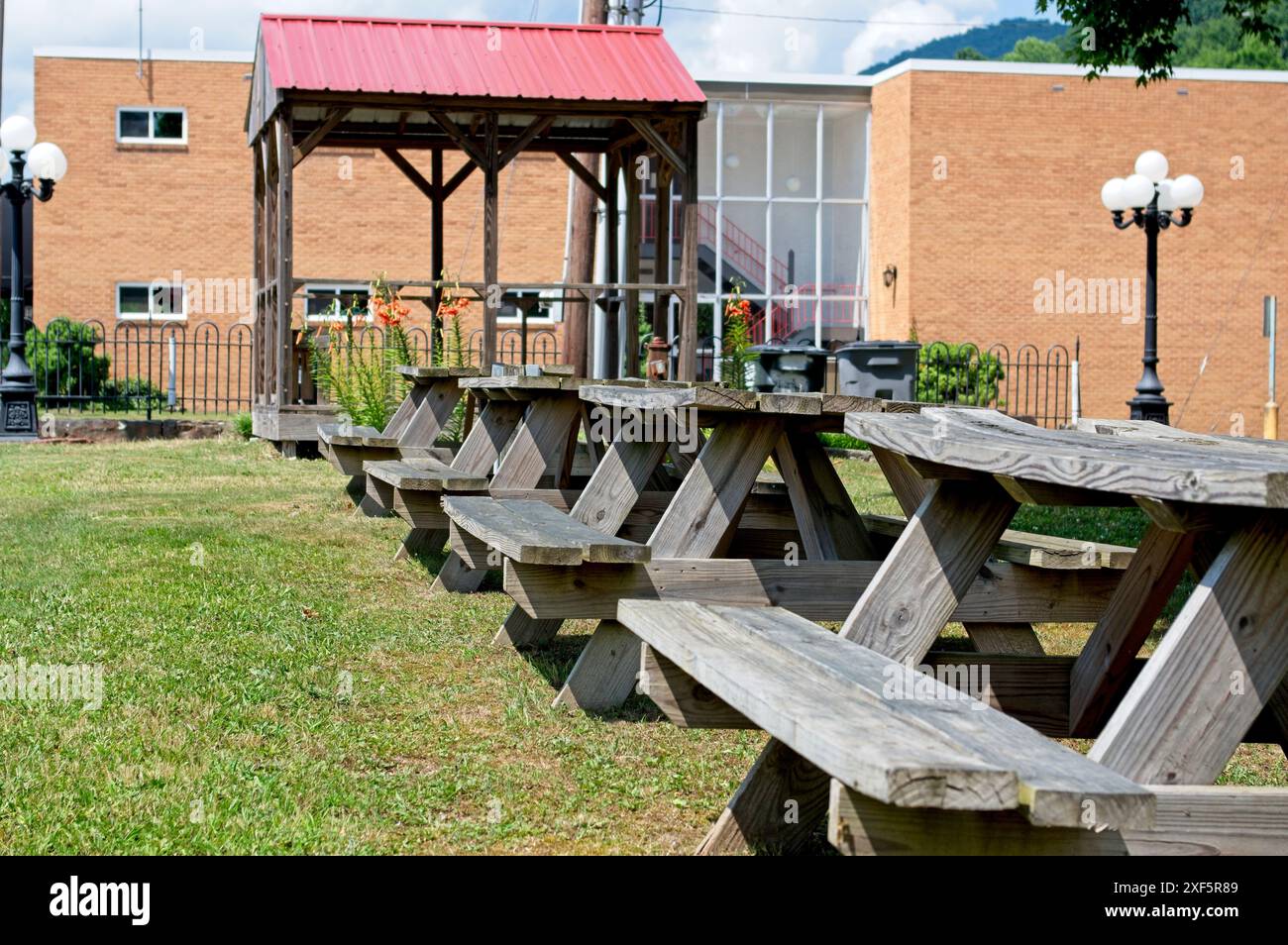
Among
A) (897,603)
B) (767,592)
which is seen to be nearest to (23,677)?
(767,592)

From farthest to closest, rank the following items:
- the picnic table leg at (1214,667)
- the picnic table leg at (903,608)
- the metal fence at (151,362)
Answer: the metal fence at (151,362), the picnic table leg at (903,608), the picnic table leg at (1214,667)

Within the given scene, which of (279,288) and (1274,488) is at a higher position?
(279,288)

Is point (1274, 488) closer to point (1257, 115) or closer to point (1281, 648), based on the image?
point (1281, 648)

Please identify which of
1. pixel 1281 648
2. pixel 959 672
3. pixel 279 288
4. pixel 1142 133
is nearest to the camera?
pixel 1281 648

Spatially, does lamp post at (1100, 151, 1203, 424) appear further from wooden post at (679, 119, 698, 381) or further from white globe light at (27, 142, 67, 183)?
white globe light at (27, 142, 67, 183)

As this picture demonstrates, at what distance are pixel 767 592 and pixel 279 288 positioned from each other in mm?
8615

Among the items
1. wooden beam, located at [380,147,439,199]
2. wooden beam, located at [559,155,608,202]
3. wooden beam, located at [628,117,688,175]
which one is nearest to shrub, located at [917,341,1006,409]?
wooden beam, located at [559,155,608,202]

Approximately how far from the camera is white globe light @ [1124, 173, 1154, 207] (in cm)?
1611

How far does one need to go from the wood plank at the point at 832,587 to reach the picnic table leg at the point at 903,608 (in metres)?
1.53

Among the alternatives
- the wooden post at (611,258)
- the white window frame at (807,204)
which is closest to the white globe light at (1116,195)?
the wooden post at (611,258)

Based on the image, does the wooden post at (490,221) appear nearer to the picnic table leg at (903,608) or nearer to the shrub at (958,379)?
the picnic table leg at (903,608)

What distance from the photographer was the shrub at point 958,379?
23.3 metres

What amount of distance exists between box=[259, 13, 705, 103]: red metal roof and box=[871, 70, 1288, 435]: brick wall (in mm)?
13706

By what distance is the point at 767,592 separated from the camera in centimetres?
498
